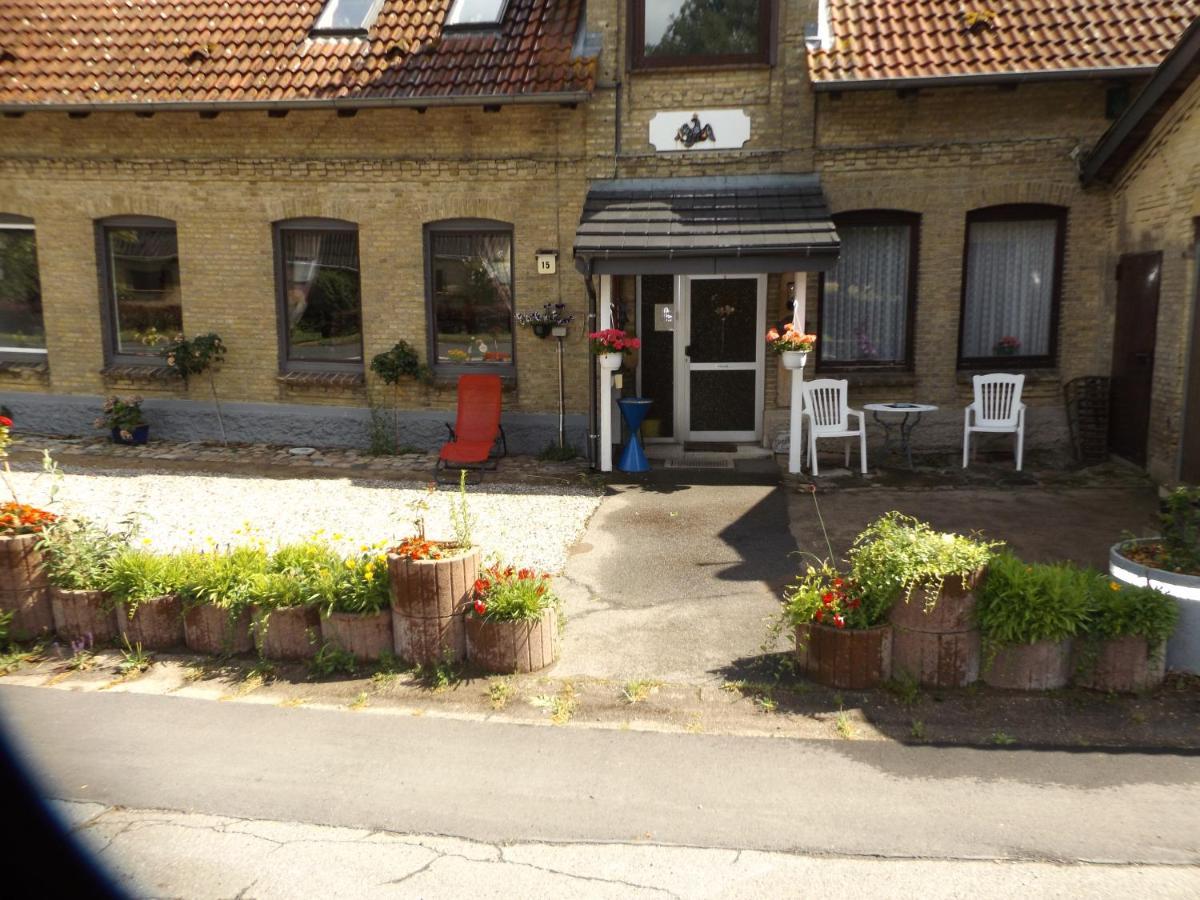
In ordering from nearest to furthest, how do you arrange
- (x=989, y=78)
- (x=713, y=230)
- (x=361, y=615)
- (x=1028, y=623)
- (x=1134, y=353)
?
(x=1028, y=623)
(x=361, y=615)
(x=713, y=230)
(x=989, y=78)
(x=1134, y=353)

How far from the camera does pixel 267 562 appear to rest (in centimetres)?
649

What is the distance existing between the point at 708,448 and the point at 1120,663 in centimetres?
728

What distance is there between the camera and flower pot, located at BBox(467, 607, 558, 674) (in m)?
5.91

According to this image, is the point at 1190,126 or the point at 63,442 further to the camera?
the point at 63,442

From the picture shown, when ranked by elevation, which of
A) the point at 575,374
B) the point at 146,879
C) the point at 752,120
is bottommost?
the point at 146,879

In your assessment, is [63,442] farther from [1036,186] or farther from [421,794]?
[1036,186]

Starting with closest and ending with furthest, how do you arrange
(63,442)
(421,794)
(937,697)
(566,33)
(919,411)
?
1. (421,794)
2. (937,697)
3. (919,411)
4. (566,33)
5. (63,442)

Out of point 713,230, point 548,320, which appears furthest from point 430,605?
point 548,320

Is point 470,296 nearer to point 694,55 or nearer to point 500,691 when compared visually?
point 694,55

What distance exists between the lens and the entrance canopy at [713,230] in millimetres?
10398

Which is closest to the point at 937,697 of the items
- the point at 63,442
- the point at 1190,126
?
the point at 1190,126

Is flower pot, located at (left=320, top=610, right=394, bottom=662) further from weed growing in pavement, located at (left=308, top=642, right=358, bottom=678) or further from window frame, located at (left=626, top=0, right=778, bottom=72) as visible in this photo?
window frame, located at (left=626, top=0, right=778, bottom=72)

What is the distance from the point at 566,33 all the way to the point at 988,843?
10.7 meters

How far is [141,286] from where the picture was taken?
13.6m
